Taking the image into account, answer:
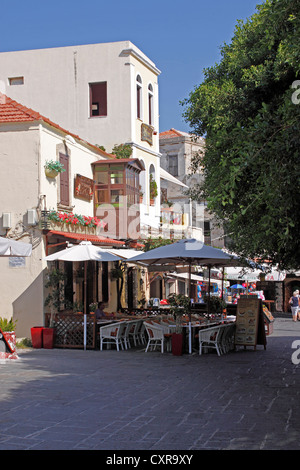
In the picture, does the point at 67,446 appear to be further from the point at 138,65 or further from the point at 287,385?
the point at 138,65

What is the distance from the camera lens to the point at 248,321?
16562 mm

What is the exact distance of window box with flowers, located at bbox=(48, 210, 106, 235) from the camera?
18.0m

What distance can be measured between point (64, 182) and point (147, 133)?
9.76m

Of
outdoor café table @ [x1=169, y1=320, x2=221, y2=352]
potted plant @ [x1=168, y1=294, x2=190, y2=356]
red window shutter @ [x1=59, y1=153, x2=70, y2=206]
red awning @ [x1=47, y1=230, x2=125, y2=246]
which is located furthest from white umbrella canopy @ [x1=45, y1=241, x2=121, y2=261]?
outdoor café table @ [x1=169, y1=320, x2=221, y2=352]

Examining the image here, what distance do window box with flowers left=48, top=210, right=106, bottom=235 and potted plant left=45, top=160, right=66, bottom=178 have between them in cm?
114

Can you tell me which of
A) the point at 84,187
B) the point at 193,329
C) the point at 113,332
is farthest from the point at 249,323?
the point at 84,187

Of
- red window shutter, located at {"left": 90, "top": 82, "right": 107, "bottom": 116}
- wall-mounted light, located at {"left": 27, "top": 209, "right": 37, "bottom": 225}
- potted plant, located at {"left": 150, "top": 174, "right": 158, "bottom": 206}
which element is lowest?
wall-mounted light, located at {"left": 27, "top": 209, "right": 37, "bottom": 225}

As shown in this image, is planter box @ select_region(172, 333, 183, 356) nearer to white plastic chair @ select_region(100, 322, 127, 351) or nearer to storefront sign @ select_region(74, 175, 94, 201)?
white plastic chair @ select_region(100, 322, 127, 351)

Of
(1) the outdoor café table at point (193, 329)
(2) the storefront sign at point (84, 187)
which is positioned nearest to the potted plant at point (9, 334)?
(1) the outdoor café table at point (193, 329)

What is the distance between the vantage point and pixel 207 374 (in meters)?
12.4

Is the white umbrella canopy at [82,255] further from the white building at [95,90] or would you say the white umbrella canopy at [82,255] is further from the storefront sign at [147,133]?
the storefront sign at [147,133]

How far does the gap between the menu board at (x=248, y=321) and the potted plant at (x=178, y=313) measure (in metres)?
1.57

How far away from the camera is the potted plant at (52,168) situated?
1795cm

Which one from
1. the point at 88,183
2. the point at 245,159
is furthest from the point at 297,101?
the point at 88,183
